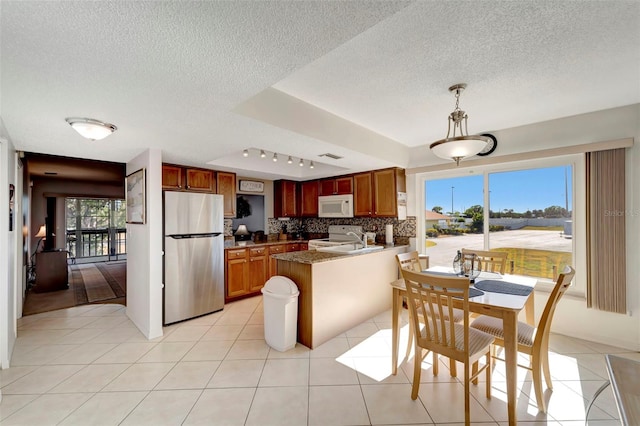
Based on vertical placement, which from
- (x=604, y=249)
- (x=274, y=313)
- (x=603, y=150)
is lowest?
(x=274, y=313)

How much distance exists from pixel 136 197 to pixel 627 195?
5269 millimetres

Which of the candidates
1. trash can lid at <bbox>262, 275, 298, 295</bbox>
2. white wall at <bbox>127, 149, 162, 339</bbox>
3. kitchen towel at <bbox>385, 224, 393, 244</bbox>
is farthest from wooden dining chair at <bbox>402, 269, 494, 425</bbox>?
white wall at <bbox>127, 149, 162, 339</bbox>

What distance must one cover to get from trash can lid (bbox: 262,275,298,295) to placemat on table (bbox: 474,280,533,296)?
1.66 meters

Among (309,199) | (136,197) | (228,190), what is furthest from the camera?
(309,199)

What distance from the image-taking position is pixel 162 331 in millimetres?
3037

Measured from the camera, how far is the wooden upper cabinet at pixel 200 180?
387cm

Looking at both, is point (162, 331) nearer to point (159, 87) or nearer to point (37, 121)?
point (37, 121)

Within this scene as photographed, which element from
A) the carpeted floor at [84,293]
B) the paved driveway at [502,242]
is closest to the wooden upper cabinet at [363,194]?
the paved driveway at [502,242]

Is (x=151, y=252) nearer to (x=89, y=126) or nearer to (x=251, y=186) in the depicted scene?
(x=89, y=126)

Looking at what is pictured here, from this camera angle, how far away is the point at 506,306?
5.66ft

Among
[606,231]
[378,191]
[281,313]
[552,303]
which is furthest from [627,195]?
[281,313]

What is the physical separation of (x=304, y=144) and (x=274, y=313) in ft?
5.80

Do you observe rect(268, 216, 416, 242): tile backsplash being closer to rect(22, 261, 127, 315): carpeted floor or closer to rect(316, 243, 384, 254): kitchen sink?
rect(316, 243, 384, 254): kitchen sink

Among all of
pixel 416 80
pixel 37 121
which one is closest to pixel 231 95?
pixel 416 80
